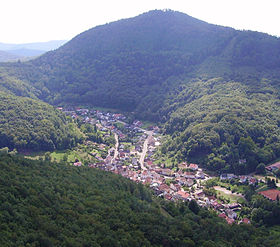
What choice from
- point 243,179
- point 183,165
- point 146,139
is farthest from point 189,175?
point 146,139

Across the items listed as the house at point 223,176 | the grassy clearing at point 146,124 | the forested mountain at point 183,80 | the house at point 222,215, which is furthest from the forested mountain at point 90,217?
the grassy clearing at point 146,124

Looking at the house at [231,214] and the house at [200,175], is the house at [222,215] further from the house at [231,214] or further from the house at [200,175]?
the house at [200,175]

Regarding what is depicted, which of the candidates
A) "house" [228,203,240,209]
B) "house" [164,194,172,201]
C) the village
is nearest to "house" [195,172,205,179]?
the village

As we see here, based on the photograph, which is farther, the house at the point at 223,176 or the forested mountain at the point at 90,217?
the house at the point at 223,176

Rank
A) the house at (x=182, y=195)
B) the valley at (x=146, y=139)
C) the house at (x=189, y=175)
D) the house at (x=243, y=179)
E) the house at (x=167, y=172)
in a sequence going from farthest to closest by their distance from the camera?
1. the house at (x=167, y=172)
2. the house at (x=189, y=175)
3. the house at (x=243, y=179)
4. the house at (x=182, y=195)
5. the valley at (x=146, y=139)

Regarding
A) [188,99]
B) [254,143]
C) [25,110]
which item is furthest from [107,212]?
[188,99]

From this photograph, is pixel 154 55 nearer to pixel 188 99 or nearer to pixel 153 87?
pixel 153 87

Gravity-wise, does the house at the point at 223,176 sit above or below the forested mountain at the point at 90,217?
below
